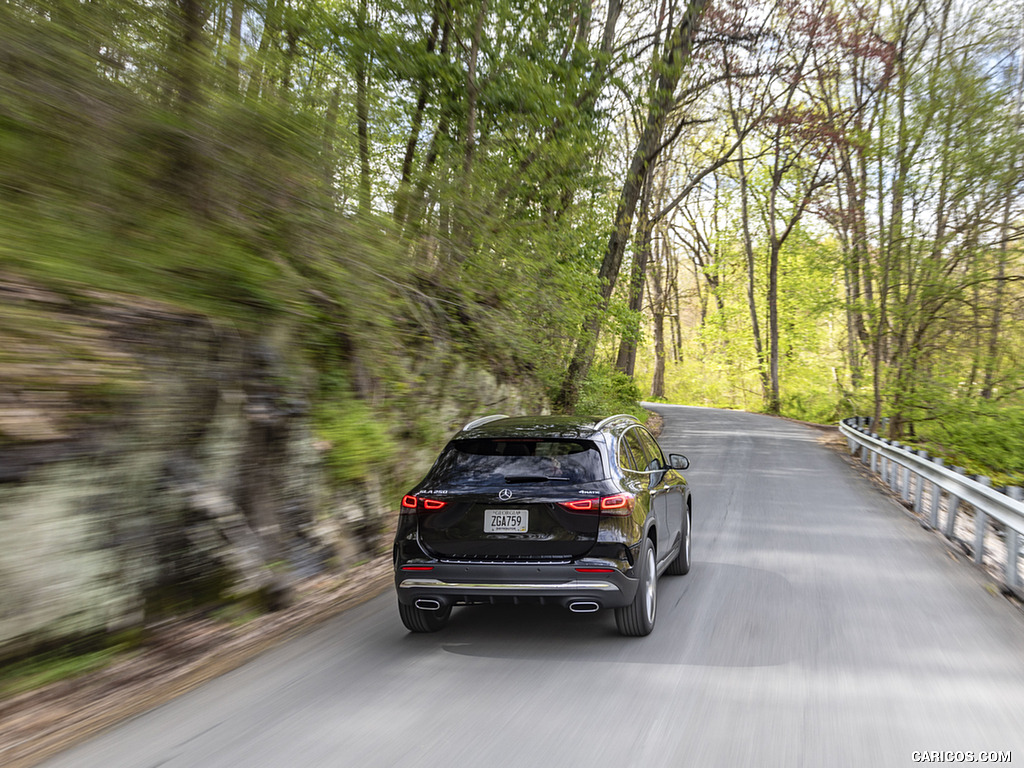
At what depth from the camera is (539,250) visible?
574 inches

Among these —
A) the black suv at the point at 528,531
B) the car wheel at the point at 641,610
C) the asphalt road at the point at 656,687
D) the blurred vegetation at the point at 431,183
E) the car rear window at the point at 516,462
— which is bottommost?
the asphalt road at the point at 656,687

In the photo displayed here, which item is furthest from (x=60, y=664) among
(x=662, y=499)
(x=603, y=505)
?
(x=662, y=499)

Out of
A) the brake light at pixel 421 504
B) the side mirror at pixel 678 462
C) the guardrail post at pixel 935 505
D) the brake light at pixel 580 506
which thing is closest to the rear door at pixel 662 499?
the side mirror at pixel 678 462

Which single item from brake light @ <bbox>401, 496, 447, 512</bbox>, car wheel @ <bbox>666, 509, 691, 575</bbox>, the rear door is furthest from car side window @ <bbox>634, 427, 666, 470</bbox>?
brake light @ <bbox>401, 496, 447, 512</bbox>

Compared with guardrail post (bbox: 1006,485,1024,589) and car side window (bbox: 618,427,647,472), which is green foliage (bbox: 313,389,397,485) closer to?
car side window (bbox: 618,427,647,472)

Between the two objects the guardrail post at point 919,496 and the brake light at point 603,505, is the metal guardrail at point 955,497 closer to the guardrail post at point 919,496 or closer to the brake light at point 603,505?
the guardrail post at point 919,496

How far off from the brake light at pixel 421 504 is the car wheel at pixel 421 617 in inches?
27.8

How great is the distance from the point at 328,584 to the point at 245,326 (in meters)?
2.58

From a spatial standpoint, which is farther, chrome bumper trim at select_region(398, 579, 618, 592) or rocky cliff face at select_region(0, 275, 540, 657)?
chrome bumper trim at select_region(398, 579, 618, 592)

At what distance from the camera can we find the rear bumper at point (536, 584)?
18.3 feet

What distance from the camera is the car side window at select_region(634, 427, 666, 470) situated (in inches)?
290

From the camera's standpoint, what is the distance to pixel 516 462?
5.98 metres

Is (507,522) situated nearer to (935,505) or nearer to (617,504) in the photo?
(617,504)

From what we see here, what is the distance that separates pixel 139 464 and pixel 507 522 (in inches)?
95.4
